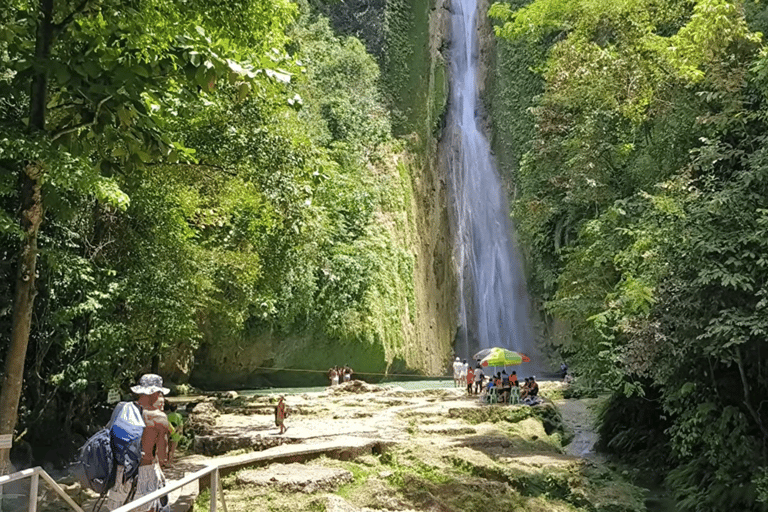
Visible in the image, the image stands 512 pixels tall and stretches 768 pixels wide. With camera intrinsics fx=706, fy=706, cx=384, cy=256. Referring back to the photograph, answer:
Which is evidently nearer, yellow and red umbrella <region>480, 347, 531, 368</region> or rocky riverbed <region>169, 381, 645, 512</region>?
rocky riverbed <region>169, 381, 645, 512</region>

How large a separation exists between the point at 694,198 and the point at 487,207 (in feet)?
Answer: 91.7

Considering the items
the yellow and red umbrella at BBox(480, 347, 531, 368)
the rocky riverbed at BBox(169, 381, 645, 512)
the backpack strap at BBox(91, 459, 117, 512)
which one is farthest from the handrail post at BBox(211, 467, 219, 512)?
the yellow and red umbrella at BBox(480, 347, 531, 368)

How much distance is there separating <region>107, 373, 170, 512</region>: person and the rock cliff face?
67.6 ft

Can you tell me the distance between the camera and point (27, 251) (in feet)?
17.6

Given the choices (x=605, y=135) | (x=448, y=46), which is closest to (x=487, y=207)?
(x=448, y=46)

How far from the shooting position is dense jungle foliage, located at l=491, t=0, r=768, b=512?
9758mm

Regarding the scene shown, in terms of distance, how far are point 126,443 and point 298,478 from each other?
392 centimetres

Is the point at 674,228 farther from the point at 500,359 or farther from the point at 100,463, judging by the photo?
the point at 500,359

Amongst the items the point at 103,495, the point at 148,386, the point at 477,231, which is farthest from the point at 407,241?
the point at 103,495

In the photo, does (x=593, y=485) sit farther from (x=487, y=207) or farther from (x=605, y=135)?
(x=487, y=207)

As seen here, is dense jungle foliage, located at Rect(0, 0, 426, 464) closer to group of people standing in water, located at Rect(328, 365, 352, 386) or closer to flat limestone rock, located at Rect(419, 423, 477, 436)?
group of people standing in water, located at Rect(328, 365, 352, 386)

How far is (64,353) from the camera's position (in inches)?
470

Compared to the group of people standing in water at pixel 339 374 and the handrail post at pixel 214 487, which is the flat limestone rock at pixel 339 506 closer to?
the handrail post at pixel 214 487

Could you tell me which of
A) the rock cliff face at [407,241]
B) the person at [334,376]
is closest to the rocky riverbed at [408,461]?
the person at [334,376]
